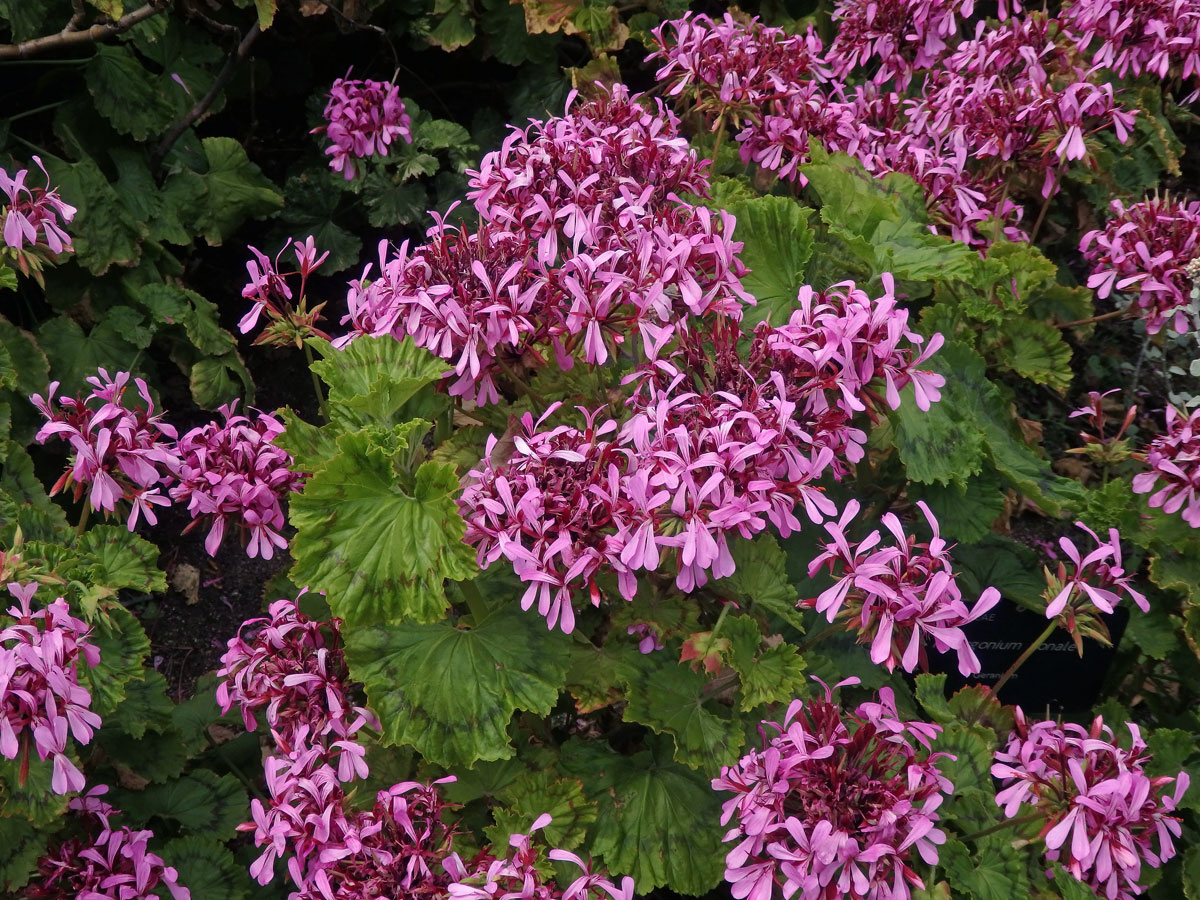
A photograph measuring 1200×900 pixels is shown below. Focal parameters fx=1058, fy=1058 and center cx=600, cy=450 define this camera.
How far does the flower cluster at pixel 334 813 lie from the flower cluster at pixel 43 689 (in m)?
0.28

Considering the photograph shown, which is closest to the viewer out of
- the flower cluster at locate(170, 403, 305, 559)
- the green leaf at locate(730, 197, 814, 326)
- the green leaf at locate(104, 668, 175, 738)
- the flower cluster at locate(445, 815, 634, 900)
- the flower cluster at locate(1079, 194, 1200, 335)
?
the flower cluster at locate(445, 815, 634, 900)

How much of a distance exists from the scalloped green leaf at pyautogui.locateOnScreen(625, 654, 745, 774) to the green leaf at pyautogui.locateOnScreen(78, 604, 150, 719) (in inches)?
38.6

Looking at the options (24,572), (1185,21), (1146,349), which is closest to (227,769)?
(24,572)

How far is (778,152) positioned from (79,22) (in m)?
1.87

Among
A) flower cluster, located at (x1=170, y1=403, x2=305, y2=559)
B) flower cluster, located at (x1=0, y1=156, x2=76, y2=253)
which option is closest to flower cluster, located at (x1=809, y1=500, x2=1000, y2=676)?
flower cluster, located at (x1=170, y1=403, x2=305, y2=559)

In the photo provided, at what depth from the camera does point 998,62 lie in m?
2.79

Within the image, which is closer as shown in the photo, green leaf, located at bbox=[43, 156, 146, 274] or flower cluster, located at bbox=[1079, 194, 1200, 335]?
flower cluster, located at bbox=[1079, 194, 1200, 335]

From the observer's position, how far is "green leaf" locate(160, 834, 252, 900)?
7.30 feet

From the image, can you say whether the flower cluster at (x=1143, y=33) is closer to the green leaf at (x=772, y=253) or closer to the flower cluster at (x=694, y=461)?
the green leaf at (x=772, y=253)

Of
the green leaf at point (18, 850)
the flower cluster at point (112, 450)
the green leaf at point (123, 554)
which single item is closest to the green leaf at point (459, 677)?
the flower cluster at point (112, 450)

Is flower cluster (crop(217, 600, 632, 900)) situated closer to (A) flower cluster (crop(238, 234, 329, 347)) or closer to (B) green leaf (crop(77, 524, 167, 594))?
(B) green leaf (crop(77, 524, 167, 594))

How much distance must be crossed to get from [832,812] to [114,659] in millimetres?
1420

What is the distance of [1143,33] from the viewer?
291cm

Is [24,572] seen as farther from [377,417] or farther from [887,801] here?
[887,801]
